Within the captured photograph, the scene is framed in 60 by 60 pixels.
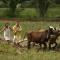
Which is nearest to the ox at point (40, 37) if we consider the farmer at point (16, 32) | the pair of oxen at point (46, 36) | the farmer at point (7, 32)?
the pair of oxen at point (46, 36)

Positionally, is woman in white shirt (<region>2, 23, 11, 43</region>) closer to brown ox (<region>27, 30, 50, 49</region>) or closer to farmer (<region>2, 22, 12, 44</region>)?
farmer (<region>2, 22, 12, 44</region>)

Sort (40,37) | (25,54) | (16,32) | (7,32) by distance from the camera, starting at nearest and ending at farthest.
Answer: (25,54) < (40,37) < (16,32) < (7,32)

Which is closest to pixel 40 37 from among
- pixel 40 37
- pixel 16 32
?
pixel 40 37

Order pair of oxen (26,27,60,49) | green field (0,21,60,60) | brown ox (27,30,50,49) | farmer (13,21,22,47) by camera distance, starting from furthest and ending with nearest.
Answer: farmer (13,21,22,47) < brown ox (27,30,50,49) < pair of oxen (26,27,60,49) < green field (0,21,60,60)

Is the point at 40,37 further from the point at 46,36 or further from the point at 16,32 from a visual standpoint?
the point at 16,32

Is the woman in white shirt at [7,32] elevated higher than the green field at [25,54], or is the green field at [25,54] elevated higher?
the woman in white shirt at [7,32]

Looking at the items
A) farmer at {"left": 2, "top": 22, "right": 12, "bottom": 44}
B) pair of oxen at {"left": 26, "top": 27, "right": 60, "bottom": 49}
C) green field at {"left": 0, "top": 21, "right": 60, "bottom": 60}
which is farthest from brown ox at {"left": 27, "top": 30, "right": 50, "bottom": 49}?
farmer at {"left": 2, "top": 22, "right": 12, "bottom": 44}

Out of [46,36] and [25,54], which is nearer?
[25,54]

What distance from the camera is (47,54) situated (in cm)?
1463

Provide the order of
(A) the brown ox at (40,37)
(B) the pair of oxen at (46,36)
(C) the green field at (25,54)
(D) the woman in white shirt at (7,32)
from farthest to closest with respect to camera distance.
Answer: (D) the woman in white shirt at (7,32) < (A) the brown ox at (40,37) < (B) the pair of oxen at (46,36) < (C) the green field at (25,54)

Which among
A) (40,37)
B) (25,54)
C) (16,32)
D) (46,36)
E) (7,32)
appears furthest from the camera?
(7,32)

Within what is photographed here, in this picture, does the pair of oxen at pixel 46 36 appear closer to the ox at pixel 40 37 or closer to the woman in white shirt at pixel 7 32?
the ox at pixel 40 37

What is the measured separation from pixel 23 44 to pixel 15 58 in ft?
11.2

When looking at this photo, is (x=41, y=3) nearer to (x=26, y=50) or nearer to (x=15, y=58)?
(x=26, y=50)
